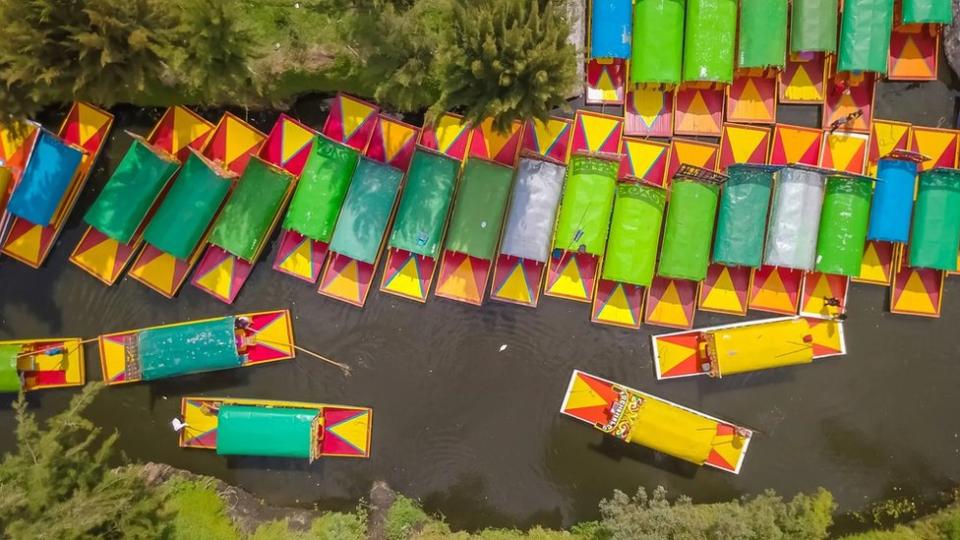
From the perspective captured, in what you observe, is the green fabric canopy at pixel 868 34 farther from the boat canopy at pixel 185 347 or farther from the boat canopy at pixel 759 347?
the boat canopy at pixel 185 347

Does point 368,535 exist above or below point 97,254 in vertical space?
below

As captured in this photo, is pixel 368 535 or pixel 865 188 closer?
pixel 865 188

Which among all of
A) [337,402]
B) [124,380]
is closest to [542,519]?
[337,402]

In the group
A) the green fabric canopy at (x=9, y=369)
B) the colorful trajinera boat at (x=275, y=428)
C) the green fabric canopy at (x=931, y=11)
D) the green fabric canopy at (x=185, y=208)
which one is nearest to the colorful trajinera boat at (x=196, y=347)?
the colorful trajinera boat at (x=275, y=428)

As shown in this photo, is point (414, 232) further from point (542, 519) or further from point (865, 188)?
point (865, 188)

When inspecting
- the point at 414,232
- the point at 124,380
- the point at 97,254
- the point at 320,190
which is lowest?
the point at 124,380

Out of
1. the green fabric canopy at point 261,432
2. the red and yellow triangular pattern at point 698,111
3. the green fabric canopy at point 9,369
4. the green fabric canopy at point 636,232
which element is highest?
the red and yellow triangular pattern at point 698,111
